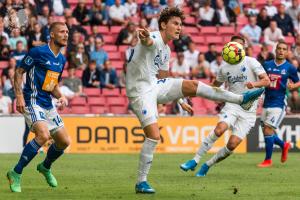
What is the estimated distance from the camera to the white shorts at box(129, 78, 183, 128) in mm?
12094

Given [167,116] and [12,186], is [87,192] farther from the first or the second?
[167,116]

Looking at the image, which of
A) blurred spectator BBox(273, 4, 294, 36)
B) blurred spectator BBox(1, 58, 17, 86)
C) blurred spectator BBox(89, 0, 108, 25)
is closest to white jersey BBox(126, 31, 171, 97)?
blurred spectator BBox(1, 58, 17, 86)

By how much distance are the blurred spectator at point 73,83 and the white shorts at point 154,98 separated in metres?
12.7

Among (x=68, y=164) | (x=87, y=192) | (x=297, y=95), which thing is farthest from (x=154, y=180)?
(x=297, y=95)

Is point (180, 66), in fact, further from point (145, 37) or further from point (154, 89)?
point (145, 37)

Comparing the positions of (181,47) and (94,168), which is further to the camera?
(181,47)

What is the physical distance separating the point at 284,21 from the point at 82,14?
6309 mm

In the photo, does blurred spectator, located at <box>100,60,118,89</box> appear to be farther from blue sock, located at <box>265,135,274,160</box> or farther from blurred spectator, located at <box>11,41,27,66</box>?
blue sock, located at <box>265,135,274,160</box>

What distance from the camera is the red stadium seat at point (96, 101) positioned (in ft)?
83.4

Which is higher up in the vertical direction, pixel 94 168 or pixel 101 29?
pixel 101 29

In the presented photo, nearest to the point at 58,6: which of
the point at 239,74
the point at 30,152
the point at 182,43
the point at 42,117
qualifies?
the point at 182,43

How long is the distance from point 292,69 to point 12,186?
7.95 m

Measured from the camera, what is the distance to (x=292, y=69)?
18531 mm

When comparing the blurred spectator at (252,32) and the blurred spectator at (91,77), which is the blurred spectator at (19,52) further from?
the blurred spectator at (252,32)
